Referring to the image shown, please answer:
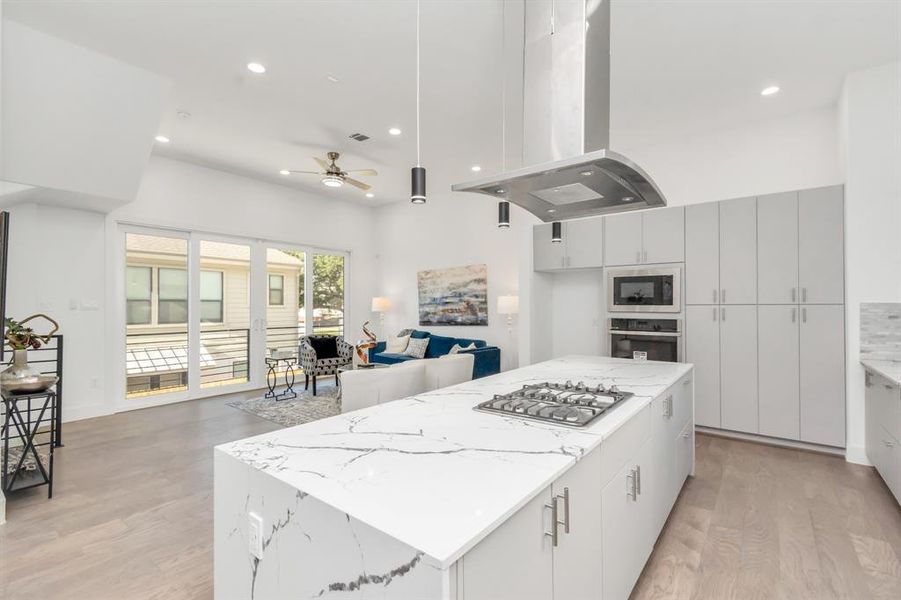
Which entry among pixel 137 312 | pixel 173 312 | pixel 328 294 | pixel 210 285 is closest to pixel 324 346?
pixel 328 294

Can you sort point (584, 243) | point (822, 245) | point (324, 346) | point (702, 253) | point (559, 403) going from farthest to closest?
1. point (324, 346)
2. point (584, 243)
3. point (702, 253)
4. point (822, 245)
5. point (559, 403)

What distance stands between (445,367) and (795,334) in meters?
3.13

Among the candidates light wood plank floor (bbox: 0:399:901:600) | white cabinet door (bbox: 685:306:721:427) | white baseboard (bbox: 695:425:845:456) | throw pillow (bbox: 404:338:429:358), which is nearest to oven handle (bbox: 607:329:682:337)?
white cabinet door (bbox: 685:306:721:427)

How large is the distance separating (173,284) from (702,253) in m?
6.31

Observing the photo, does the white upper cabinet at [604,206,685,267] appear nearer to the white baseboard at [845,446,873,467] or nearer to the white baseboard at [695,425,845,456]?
the white baseboard at [695,425,845,456]

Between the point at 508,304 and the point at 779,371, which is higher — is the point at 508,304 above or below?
above

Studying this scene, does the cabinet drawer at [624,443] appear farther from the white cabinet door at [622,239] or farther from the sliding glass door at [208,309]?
the sliding glass door at [208,309]

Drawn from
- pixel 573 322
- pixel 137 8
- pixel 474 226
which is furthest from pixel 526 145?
pixel 474 226

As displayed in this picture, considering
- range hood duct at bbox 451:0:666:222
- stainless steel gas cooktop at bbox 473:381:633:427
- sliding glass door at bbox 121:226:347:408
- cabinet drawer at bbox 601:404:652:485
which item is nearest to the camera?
cabinet drawer at bbox 601:404:652:485

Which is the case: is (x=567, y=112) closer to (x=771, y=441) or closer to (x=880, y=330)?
(x=880, y=330)

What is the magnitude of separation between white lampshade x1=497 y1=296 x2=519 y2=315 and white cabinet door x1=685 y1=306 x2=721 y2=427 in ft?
7.03

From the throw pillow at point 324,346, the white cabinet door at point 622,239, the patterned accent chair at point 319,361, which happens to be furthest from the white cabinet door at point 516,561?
the throw pillow at point 324,346

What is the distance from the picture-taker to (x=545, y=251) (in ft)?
16.9

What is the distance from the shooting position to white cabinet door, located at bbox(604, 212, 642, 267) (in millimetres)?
4477
